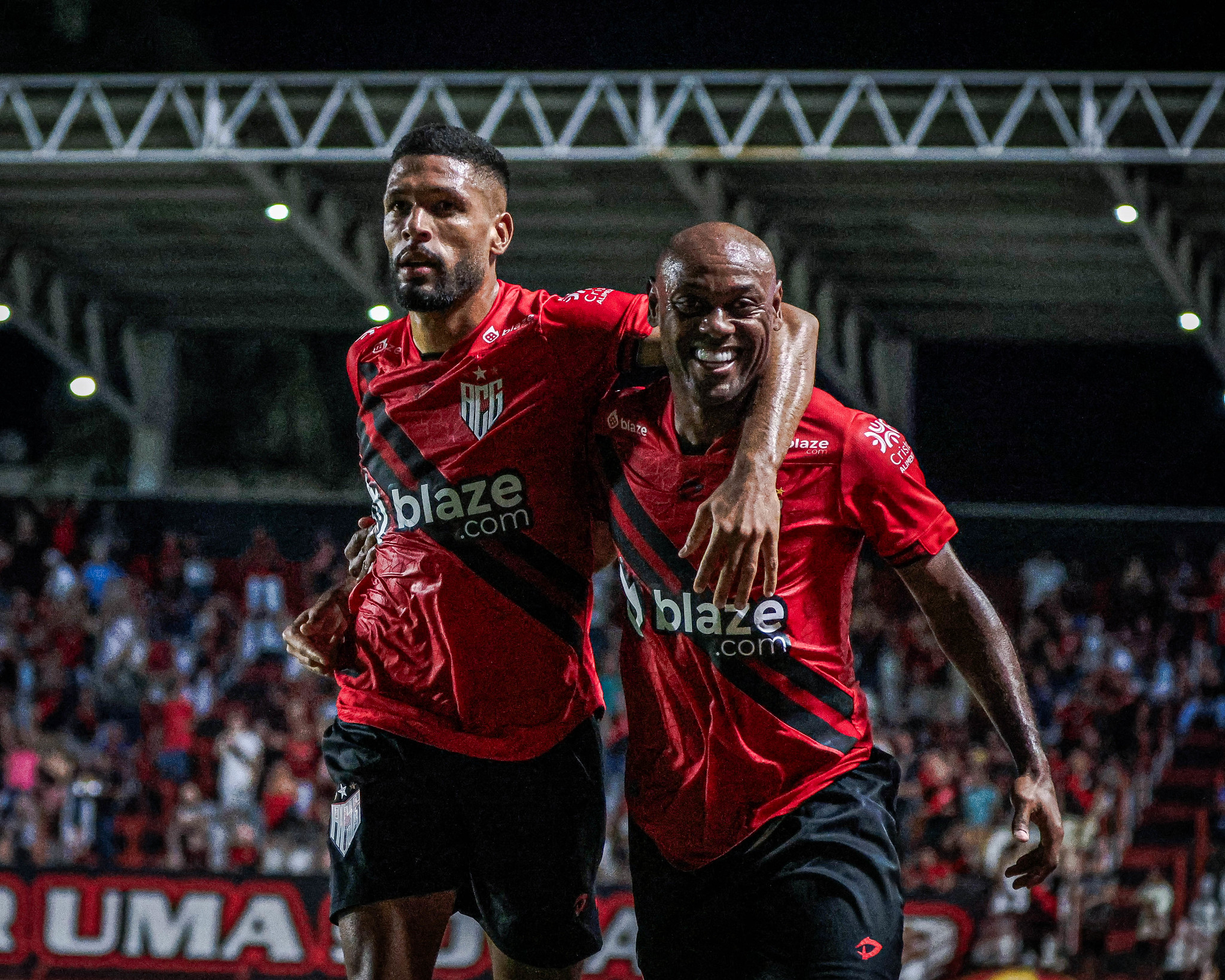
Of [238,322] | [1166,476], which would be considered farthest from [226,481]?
[1166,476]

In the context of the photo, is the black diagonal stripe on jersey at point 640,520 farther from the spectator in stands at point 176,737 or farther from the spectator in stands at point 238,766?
the spectator in stands at point 176,737

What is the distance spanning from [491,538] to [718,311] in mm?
832

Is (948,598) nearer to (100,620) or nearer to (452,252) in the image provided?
(452,252)

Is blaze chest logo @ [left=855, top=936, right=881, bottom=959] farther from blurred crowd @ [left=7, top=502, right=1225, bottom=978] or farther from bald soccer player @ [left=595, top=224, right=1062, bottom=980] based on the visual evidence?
blurred crowd @ [left=7, top=502, right=1225, bottom=978]

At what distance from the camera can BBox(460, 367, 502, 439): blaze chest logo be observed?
3676mm

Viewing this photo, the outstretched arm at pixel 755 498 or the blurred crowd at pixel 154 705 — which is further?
the blurred crowd at pixel 154 705

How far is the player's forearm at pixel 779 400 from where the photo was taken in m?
3.03

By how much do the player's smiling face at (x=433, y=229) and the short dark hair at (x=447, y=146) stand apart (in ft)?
0.05

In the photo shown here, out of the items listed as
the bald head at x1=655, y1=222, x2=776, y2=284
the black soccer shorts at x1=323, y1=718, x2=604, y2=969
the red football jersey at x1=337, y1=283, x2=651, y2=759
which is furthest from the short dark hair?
the black soccer shorts at x1=323, y1=718, x2=604, y2=969

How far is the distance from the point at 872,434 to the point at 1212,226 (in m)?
12.0

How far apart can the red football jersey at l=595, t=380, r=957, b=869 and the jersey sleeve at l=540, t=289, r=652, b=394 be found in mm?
377

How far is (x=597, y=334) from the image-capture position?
371 cm

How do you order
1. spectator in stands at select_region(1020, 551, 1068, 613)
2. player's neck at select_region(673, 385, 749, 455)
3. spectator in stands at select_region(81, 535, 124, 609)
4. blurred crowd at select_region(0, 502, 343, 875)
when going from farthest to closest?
1. spectator in stands at select_region(81, 535, 124, 609)
2. spectator in stands at select_region(1020, 551, 1068, 613)
3. blurred crowd at select_region(0, 502, 343, 875)
4. player's neck at select_region(673, 385, 749, 455)

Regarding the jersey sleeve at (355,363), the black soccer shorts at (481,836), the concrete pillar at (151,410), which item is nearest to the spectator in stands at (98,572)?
the concrete pillar at (151,410)
